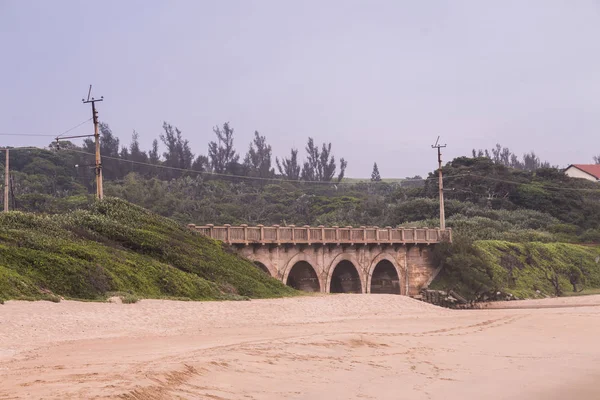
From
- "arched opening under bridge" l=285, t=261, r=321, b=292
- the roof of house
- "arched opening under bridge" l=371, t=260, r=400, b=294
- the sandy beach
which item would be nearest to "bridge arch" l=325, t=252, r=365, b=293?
"arched opening under bridge" l=285, t=261, r=321, b=292

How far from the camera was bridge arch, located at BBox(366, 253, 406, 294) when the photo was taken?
48.9 meters

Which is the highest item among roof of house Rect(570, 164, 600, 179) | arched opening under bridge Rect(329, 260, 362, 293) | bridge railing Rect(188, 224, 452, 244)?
roof of house Rect(570, 164, 600, 179)

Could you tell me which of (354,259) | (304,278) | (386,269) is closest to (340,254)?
(354,259)

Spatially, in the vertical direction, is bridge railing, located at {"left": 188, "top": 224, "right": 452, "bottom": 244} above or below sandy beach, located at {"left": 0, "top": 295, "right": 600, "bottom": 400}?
above

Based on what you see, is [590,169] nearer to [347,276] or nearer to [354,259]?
[347,276]

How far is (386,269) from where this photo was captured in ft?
167

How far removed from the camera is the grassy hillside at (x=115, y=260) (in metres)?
21.6

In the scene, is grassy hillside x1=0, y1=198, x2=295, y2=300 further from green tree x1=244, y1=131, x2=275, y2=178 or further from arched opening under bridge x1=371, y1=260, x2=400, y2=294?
green tree x1=244, y1=131, x2=275, y2=178

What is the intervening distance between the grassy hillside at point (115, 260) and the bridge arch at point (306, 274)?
858 cm

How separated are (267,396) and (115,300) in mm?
12213

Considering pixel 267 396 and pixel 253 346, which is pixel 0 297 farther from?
pixel 267 396

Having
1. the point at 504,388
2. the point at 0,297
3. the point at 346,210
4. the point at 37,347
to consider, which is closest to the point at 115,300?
the point at 0,297

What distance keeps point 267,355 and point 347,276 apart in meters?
35.3

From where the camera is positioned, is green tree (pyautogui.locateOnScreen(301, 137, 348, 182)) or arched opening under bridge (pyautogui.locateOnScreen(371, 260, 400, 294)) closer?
arched opening under bridge (pyautogui.locateOnScreen(371, 260, 400, 294))
